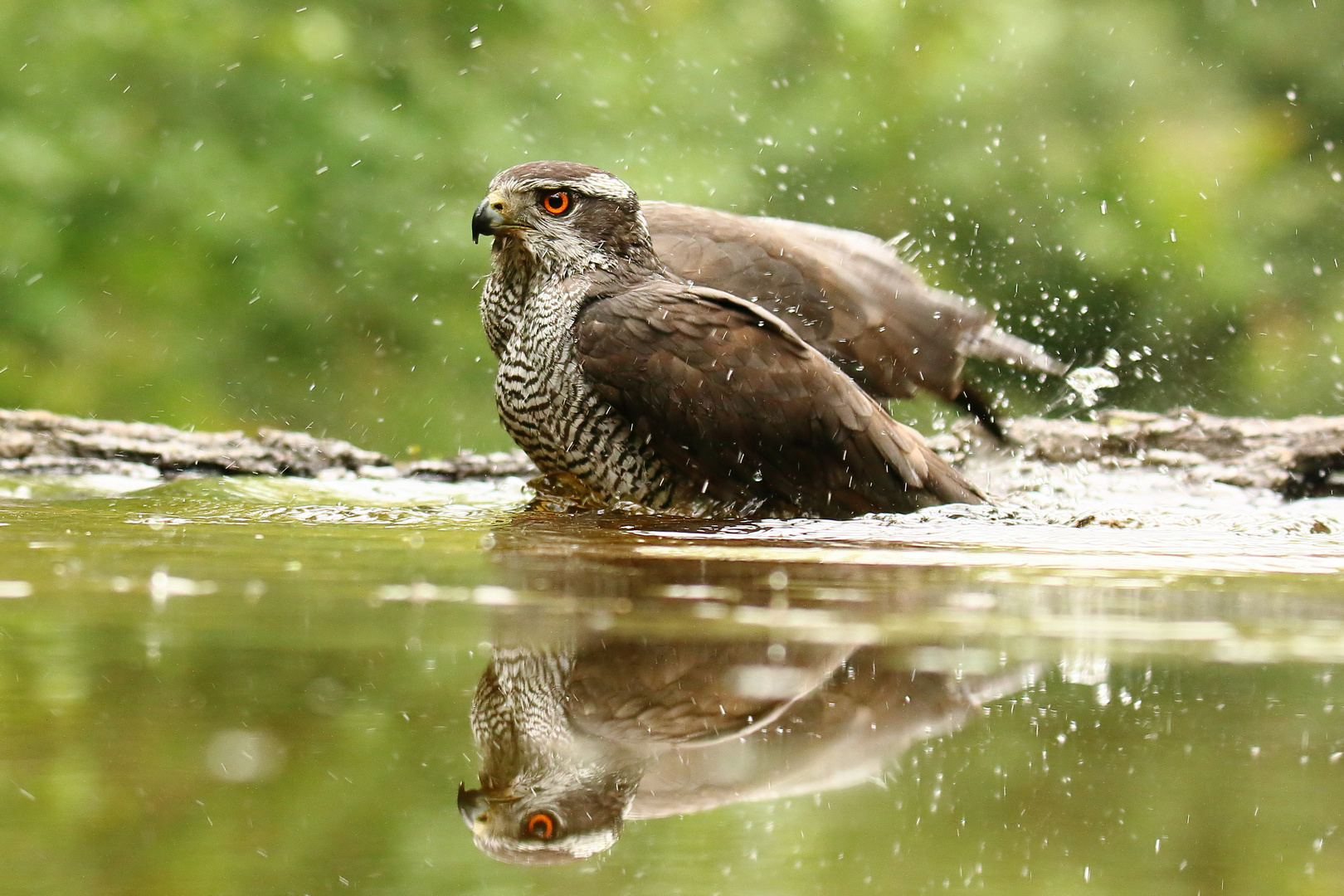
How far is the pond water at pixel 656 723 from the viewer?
1.25 meters

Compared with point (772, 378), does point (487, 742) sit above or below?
below

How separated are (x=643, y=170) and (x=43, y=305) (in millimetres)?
3680

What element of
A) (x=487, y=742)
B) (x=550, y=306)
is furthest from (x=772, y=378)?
(x=487, y=742)

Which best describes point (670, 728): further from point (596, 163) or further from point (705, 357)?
point (596, 163)

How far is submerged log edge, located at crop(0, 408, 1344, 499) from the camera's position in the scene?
5.06 m

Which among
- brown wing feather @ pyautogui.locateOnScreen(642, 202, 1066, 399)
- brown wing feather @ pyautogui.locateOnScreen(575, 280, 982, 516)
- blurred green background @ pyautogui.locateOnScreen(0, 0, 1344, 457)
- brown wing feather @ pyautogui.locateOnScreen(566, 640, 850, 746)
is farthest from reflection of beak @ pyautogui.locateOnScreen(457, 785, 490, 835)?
blurred green background @ pyautogui.locateOnScreen(0, 0, 1344, 457)

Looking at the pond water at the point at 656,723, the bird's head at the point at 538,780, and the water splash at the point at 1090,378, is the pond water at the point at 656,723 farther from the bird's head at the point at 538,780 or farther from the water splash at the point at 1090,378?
the water splash at the point at 1090,378

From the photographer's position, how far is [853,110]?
1102cm

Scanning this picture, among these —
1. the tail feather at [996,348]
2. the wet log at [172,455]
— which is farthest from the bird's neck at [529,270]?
the tail feather at [996,348]

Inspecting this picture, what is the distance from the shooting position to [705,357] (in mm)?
4227

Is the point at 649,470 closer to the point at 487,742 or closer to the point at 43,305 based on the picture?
the point at 487,742

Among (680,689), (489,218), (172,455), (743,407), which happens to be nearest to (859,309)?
(743,407)

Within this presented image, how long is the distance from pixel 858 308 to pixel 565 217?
94cm

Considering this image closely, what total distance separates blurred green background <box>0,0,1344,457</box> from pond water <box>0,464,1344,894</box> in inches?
276
